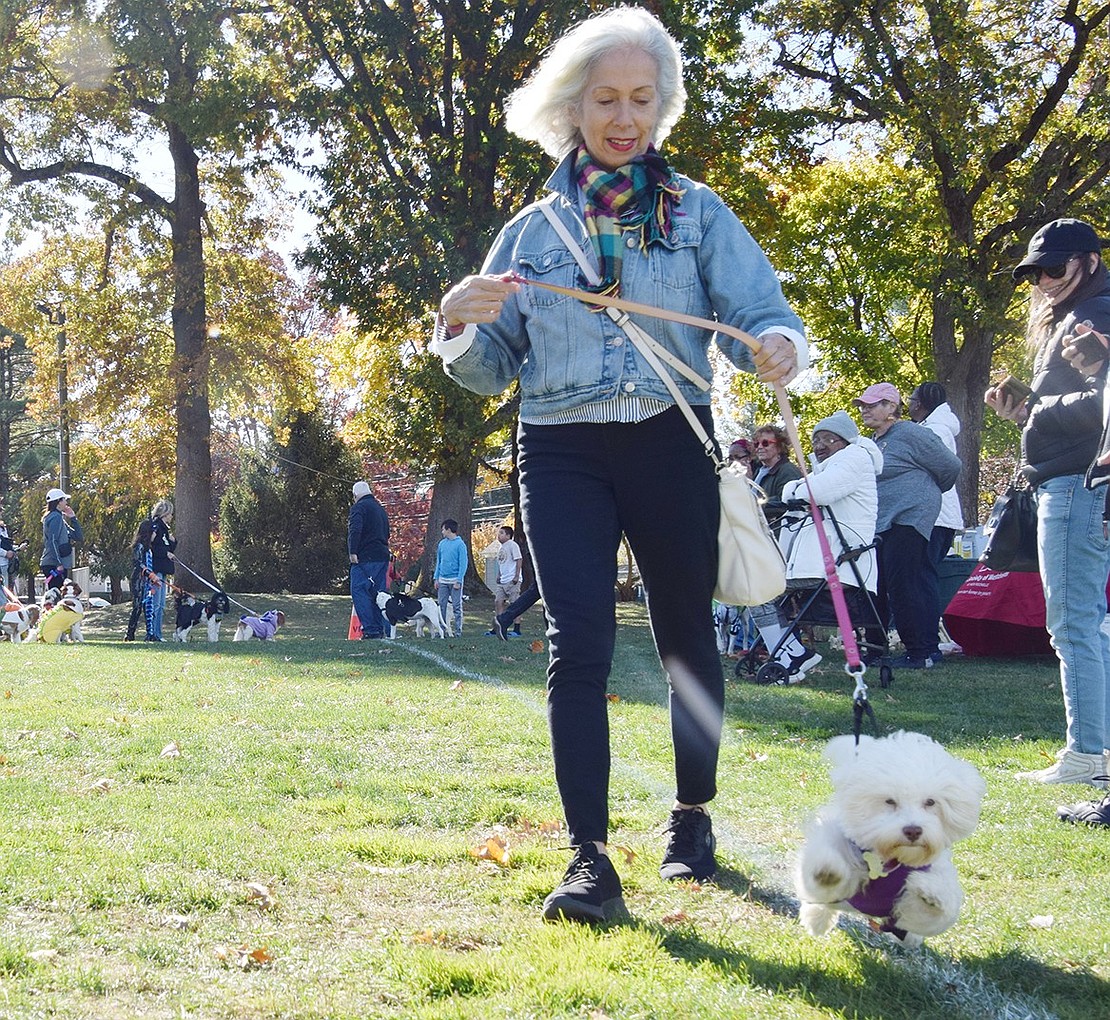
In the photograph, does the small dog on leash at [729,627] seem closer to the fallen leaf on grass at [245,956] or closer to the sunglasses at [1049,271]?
the sunglasses at [1049,271]

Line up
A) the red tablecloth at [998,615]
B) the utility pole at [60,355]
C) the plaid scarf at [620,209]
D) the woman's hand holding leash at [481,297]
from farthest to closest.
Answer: the utility pole at [60,355], the red tablecloth at [998,615], the plaid scarf at [620,209], the woman's hand holding leash at [481,297]

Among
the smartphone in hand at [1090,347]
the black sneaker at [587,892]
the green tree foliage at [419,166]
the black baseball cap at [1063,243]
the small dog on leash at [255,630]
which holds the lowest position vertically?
the small dog on leash at [255,630]

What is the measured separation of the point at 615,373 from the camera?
3.31m

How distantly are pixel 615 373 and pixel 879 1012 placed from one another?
1.65 meters

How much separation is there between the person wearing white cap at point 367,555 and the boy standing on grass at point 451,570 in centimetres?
122

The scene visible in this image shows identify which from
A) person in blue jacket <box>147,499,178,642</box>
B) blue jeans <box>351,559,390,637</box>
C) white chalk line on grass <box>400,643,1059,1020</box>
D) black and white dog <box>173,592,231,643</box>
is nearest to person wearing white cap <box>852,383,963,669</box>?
white chalk line on grass <box>400,643,1059,1020</box>

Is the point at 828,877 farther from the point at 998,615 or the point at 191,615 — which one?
the point at 191,615

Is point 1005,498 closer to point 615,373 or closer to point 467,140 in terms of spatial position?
point 615,373

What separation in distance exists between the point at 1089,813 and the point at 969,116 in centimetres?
1868

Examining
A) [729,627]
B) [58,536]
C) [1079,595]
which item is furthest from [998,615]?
[58,536]

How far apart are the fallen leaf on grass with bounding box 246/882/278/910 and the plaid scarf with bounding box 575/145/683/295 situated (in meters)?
1.84

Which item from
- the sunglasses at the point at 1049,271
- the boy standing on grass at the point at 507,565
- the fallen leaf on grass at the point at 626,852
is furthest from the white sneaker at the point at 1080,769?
the boy standing on grass at the point at 507,565

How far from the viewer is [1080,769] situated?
194 inches

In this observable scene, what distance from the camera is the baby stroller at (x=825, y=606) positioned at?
8.51 m
